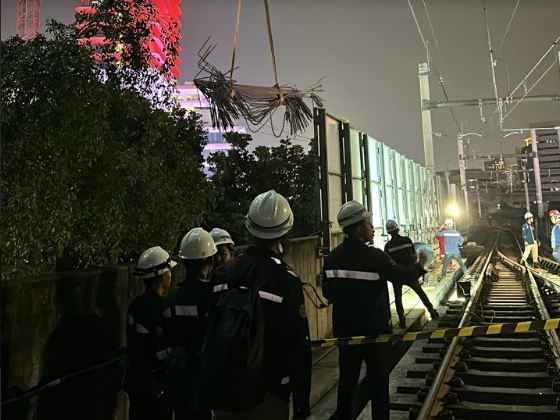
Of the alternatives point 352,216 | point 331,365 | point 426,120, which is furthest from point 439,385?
point 426,120

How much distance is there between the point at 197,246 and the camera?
11.3ft

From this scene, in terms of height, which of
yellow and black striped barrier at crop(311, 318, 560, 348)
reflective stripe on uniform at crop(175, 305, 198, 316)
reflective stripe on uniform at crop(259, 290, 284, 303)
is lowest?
yellow and black striped barrier at crop(311, 318, 560, 348)

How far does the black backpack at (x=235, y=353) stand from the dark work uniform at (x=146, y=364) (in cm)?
113

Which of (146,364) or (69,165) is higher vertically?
(69,165)

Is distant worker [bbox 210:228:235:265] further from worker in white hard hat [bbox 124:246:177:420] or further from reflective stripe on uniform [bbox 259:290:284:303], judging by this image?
reflective stripe on uniform [bbox 259:290:284:303]

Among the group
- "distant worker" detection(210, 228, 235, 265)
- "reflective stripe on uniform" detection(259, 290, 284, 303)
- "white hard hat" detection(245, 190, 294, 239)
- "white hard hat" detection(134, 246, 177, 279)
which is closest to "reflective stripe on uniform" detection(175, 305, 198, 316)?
"white hard hat" detection(134, 246, 177, 279)

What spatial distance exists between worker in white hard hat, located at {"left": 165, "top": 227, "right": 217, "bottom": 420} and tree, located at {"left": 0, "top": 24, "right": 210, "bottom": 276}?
2335 millimetres

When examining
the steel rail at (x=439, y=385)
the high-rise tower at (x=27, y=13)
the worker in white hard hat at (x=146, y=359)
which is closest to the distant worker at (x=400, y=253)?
the steel rail at (x=439, y=385)

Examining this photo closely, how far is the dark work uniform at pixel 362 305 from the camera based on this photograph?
381cm

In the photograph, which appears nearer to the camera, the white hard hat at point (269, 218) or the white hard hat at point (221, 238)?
the white hard hat at point (269, 218)

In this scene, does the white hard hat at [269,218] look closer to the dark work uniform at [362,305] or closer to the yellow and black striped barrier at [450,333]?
the dark work uniform at [362,305]

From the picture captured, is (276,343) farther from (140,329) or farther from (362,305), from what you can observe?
(362,305)

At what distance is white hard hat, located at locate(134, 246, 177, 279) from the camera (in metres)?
3.52

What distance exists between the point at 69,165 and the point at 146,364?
3.11 meters
